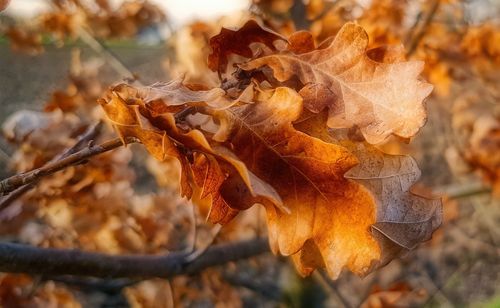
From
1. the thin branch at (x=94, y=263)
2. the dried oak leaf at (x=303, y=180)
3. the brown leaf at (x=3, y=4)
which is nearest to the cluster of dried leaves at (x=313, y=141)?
the dried oak leaf at (x=303, y=180)

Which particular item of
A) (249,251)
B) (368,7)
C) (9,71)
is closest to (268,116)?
(249,251)

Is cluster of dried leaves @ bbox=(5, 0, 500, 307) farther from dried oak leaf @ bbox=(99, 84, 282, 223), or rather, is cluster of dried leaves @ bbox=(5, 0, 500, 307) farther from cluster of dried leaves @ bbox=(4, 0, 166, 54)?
cluster of dried leaves @ bbox=(4, 0, 166, 54)

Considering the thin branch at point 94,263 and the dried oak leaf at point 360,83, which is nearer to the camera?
the dried oak leaf at point 360,83

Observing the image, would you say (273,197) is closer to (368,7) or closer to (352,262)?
(352,262)

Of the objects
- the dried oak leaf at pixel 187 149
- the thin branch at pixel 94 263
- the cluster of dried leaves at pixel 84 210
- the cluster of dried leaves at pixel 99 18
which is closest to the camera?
the dried oak leaf at pixel 187 149

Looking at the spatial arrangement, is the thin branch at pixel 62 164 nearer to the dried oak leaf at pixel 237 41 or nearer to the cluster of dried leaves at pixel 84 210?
the dried oak leaf at pixel 237 41

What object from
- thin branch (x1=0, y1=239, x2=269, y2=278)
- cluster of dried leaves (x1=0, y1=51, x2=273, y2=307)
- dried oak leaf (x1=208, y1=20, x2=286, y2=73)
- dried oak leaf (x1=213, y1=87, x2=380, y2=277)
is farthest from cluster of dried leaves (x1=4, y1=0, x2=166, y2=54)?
dried oak leaf (x1=213, y1=87, x2=380, y2=277)

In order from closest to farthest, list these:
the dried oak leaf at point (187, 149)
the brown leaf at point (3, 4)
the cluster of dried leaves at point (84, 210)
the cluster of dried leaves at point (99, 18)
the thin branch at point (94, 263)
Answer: the dried oak leaf at point (187, 149), the brown leaf at point (3, 4), the thin branch at point (94, 263), the cluster of dried leaves at point (84, 210), the cluster of dried leaves at point (99, 18)
